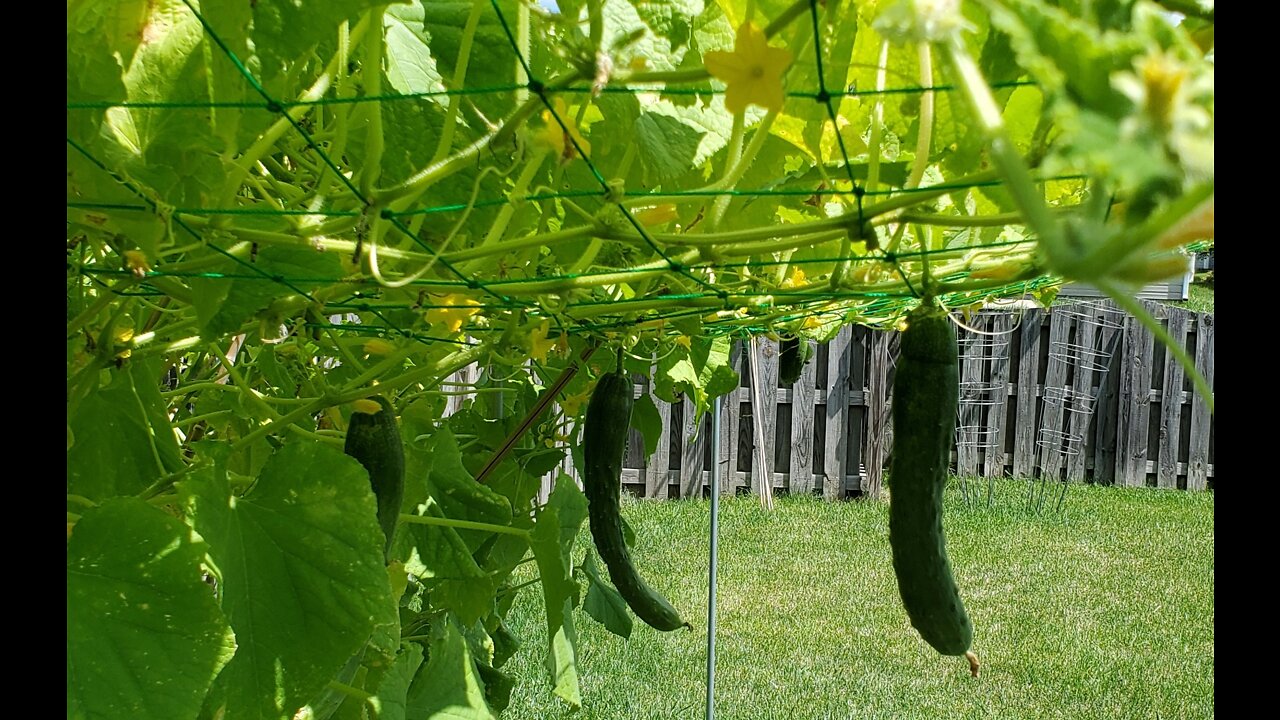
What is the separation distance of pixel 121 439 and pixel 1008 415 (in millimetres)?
7762

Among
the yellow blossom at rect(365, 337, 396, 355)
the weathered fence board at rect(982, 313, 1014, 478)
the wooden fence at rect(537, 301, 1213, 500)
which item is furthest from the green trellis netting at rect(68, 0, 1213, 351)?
the weathered fence board at rect(982, 313, 1014, 478)

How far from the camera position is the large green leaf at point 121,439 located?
0.92 m

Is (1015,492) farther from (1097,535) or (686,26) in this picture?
(686,26)

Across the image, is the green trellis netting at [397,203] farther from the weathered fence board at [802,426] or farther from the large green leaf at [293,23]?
the weathered fence board at [802,426]

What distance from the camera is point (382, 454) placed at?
955mm

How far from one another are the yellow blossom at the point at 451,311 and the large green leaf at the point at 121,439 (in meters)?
0.27

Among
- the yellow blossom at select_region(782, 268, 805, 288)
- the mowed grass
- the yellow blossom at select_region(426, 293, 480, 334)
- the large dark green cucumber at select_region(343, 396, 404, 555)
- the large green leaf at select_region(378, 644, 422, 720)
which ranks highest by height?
the yellow blossom at select_region(782, 268, 805, 288)

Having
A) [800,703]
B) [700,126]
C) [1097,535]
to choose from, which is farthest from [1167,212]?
[1097,535]

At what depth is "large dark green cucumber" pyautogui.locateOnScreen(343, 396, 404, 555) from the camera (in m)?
0.95

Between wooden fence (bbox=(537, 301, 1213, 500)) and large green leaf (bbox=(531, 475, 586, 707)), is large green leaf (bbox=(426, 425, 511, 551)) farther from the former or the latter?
wooden fence (bbox=(537, 301, 1213, 500))

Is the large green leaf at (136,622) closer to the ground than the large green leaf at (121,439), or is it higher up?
closer to the ground

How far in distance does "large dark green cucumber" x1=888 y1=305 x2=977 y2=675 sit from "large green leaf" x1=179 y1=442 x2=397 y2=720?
0.39m

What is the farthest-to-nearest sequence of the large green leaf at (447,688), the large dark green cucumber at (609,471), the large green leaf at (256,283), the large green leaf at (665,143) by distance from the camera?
the large green leaf at (447,688) → the large dark green cucumber at (609,471) → the large green leaf at (665,143) → the large green leaf at (256,283)

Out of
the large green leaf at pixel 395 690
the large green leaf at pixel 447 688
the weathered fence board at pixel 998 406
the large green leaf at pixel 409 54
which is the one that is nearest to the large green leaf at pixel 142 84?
the large green leaf at pixel 409 54
